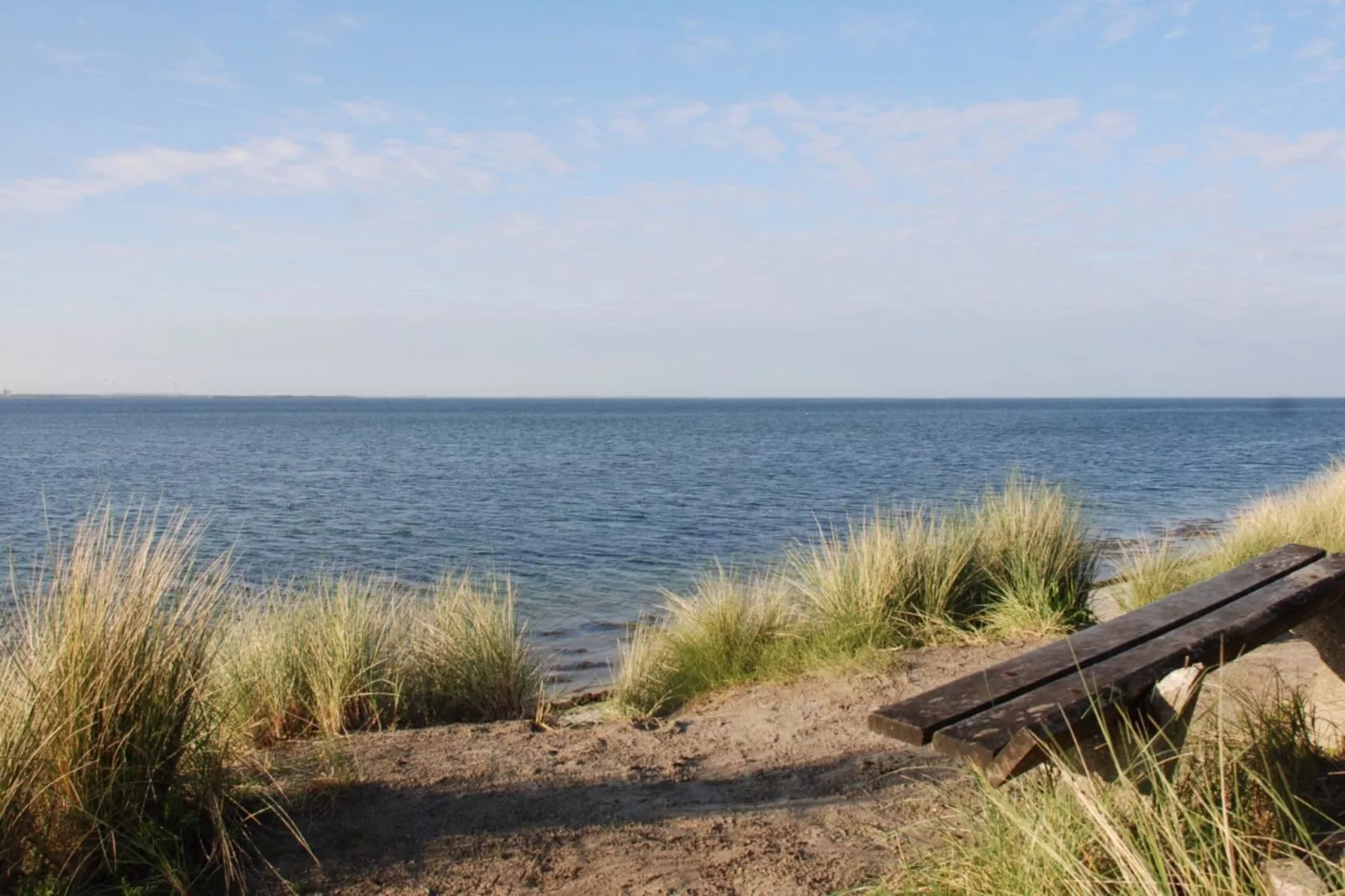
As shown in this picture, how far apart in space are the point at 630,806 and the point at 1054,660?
6.75 feet

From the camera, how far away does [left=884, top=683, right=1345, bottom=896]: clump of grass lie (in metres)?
2.40

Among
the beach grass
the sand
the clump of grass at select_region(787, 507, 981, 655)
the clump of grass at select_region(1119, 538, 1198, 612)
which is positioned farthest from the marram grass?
the clump of grass at select_region(1119, 538, 1198, 612)

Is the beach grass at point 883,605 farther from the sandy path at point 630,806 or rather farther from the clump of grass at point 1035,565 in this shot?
the sandy path at point 630,806

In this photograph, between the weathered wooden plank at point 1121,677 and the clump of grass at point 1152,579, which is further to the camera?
the clump of grass at point 1152,579

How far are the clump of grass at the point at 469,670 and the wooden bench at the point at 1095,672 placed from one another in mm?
4008

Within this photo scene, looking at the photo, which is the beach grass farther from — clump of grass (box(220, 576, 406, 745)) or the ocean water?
the ocean water

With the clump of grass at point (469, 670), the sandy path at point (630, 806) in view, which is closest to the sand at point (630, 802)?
the sandy path at point (630, 806)

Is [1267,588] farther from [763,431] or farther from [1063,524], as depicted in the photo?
[763,431]

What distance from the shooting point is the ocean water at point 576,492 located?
17031mm

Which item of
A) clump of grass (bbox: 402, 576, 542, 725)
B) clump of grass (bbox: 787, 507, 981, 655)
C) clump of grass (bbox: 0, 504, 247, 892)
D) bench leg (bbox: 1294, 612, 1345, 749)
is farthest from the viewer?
clump of grass (bbox: 787, 507, 981, 655)

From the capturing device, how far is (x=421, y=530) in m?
21.6

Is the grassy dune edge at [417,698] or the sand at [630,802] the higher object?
the grassy dune edge at [417,698]

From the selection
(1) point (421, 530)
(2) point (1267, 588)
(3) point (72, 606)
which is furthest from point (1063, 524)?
(1) point (421, 530)

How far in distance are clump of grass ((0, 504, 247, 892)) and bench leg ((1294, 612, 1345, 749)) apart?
15.0 ft
